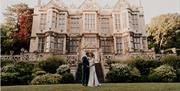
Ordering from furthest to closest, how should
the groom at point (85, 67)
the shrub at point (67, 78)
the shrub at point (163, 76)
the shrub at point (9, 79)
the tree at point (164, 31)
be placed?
the tree at point (164, 31) → the shrub at point (163, 76) → the shrub at point (67, 78) → the shrub at point (9, 79) → the groom at point (85, 67)

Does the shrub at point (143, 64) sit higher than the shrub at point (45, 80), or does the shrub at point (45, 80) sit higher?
the shrub at point (143, 64)

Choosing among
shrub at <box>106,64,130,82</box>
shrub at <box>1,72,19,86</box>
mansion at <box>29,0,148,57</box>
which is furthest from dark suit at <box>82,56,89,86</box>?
mansion at <box>29,0,148,57</box>

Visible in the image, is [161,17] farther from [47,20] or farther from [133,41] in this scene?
[47,20]

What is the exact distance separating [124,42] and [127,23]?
2.07 meters

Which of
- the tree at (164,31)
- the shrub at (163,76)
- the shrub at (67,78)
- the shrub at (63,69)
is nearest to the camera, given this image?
the shrub at (67,78)

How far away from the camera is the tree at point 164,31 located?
1310 inches

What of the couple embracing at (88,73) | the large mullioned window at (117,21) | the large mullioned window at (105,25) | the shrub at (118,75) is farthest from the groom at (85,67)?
the large mullioned window at (105,25)

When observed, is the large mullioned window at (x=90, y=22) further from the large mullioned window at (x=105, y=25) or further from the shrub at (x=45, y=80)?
the shrub at (x=45, y=80)

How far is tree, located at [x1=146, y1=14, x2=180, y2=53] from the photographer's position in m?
33.3

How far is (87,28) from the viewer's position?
2961 centimetres

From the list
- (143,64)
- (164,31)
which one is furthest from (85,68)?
(164,31)

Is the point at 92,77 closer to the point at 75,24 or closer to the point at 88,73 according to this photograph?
the point at 88,73

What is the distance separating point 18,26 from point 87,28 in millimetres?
8696

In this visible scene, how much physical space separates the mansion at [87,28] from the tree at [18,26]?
2212 mm
